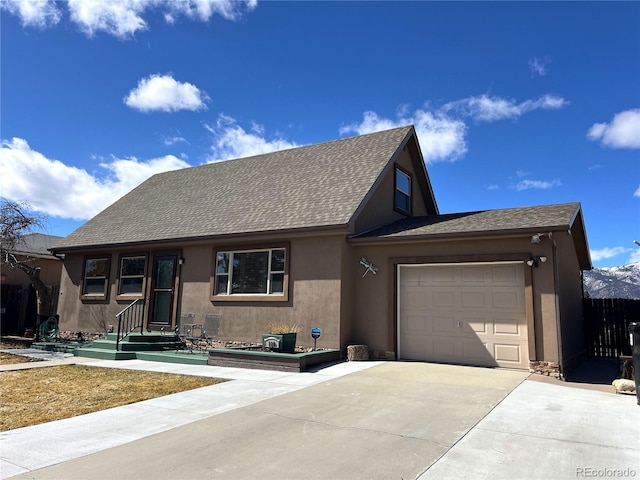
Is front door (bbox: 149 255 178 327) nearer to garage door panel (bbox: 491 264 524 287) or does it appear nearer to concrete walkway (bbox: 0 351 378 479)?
concrete walkway (bbox: 0 351 378 479)

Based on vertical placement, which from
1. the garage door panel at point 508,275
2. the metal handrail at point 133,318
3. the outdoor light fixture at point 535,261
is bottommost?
the metal handrail at point 133,318

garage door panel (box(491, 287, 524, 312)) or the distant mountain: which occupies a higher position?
the distant mountain

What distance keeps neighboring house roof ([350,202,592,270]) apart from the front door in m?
6.71

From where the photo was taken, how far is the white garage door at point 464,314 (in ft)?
31.1

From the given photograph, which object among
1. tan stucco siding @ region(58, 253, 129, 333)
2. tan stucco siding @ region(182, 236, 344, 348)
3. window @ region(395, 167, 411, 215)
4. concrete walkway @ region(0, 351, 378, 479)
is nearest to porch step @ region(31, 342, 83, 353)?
tan stucco siding @ region(58, 253, 129, 333)

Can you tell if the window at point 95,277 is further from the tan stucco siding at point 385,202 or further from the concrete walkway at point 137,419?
the tan stucco siding at point 385,202

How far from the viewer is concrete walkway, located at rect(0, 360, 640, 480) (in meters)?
4.00

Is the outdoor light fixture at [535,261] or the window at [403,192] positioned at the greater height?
the window at [403,192]

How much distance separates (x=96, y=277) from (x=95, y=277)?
2.5 inches

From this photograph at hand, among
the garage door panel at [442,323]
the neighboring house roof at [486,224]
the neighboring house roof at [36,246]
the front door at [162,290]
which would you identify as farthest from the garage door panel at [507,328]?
the neighboring house roof at [36,246]

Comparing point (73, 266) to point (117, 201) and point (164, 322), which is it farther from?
point (164, 322)

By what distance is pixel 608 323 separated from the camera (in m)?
13.8

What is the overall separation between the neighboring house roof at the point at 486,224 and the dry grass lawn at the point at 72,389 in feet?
19.0

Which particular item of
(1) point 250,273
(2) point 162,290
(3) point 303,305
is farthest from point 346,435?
(2) point 162,290
